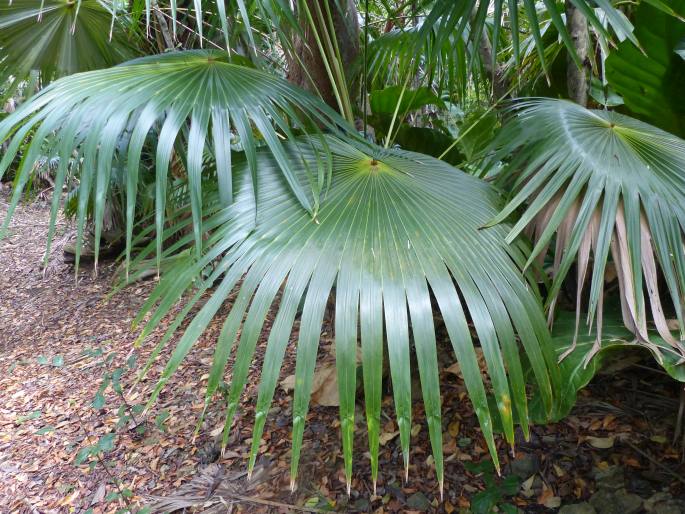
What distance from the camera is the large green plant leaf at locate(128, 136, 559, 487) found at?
687 millimetres

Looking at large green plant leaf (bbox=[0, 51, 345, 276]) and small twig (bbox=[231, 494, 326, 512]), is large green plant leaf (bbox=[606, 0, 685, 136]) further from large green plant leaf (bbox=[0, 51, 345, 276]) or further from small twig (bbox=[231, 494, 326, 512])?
small twig (bbox=[231, 494, 326, 512])

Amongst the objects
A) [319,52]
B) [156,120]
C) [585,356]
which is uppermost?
[319,52]

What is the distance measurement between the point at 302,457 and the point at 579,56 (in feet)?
5.04

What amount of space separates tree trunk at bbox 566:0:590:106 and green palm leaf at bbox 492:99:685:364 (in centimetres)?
58

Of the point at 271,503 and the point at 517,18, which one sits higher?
the point at 517,18

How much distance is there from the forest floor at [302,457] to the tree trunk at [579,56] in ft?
2.88

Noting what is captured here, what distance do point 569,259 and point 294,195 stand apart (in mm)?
509

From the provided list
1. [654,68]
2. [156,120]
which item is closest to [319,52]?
[156,120]

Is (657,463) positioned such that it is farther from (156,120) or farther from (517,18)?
(156,120)

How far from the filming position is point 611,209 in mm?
863

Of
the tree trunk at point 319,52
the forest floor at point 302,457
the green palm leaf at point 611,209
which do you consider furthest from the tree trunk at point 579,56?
the forest floor at point 302,457

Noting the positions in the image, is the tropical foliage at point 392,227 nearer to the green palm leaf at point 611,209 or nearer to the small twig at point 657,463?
the green palm leaf at point 611,209

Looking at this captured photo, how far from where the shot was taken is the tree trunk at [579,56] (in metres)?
1.48

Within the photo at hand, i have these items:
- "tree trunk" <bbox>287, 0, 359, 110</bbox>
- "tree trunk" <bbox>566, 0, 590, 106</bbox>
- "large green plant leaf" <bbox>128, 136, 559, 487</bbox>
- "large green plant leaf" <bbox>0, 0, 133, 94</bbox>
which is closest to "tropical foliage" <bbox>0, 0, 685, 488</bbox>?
"large green plant leaf" <bbox>128, 136, 559, 487</bbox>
